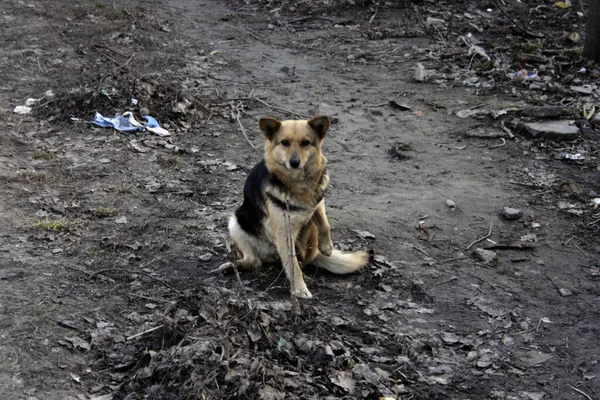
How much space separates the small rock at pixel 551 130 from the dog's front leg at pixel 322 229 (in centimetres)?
420

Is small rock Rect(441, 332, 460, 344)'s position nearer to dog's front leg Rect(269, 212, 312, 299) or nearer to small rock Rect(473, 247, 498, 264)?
dog's front leg Rect(269, 212, 312, 299)

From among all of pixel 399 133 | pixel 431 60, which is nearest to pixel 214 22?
pixel 431 60

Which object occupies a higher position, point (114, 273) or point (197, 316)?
point (197, 316)

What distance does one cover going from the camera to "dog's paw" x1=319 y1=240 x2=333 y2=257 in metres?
5.47

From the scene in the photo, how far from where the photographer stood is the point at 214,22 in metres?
13.8

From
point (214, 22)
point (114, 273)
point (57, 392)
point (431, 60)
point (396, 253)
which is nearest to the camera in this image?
point (57, 392)

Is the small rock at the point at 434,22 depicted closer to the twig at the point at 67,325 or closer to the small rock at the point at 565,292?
the small rock at the point at 565,292

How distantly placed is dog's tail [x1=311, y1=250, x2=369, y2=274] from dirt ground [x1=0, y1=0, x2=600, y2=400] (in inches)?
4.2

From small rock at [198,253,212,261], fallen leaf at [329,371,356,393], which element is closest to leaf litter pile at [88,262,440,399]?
fallen leaf at [329,371,356,393]

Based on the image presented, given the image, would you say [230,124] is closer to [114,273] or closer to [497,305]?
[114,273]

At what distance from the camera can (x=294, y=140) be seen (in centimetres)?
504

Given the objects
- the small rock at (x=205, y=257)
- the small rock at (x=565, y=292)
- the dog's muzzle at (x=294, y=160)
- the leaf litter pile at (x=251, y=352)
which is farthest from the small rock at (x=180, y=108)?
the small rock at (x=565, y=292)

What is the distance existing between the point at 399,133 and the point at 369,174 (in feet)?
4.38

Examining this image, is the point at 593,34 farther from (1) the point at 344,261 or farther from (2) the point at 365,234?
(1) the point at 344,261
